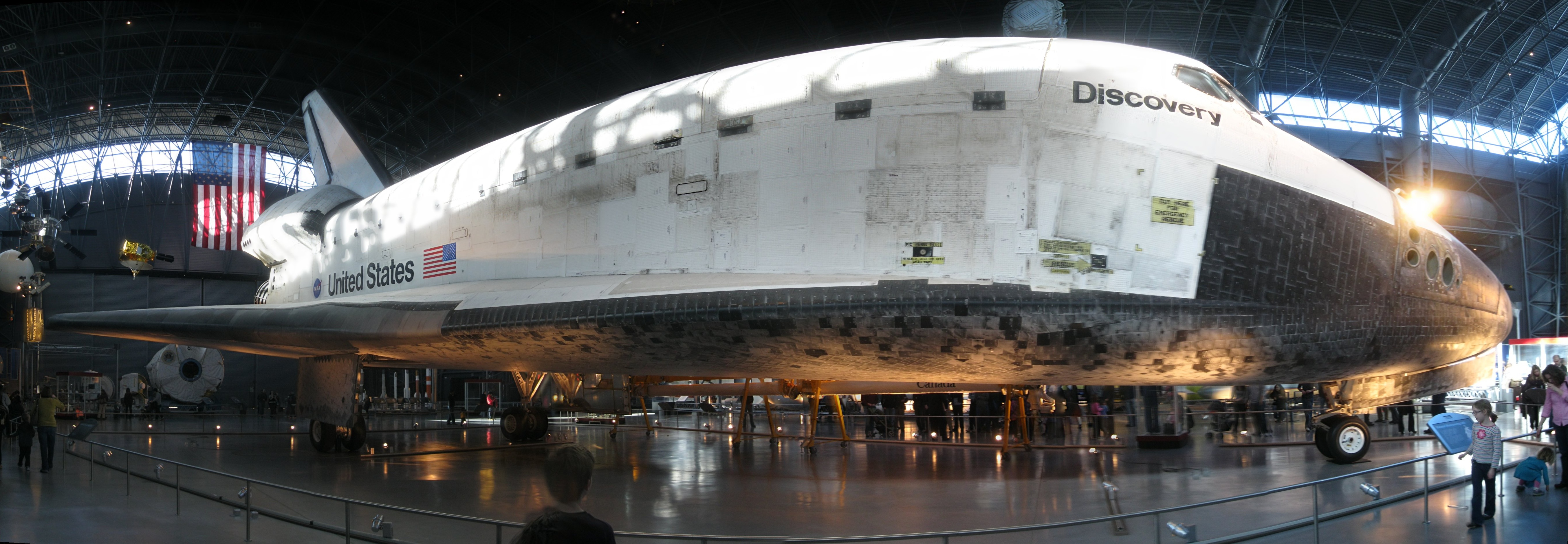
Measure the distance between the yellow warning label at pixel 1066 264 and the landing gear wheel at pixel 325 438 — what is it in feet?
27.1

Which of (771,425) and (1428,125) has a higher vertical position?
(1428,125)

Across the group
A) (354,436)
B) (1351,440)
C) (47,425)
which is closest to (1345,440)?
(1351,440)

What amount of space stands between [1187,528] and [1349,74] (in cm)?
2313

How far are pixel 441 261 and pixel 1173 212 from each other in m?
6.11

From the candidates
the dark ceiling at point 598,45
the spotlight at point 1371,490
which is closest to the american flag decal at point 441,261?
the spotlight at point 1371,490

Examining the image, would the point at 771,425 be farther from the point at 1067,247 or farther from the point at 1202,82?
the point at 1202,82

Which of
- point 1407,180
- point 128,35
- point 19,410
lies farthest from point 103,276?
point 1407,180

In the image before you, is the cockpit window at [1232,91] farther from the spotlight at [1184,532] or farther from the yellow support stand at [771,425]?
the yellow support stand at [771,425]

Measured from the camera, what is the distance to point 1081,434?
12.3m

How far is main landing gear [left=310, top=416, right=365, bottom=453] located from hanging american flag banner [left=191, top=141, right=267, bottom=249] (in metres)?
12.9

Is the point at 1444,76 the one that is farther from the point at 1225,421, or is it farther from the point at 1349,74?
the point at 1225,421

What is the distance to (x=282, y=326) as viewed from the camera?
8.02 metres

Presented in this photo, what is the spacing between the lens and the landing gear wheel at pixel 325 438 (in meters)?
9.83

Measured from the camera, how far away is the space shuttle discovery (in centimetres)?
479
